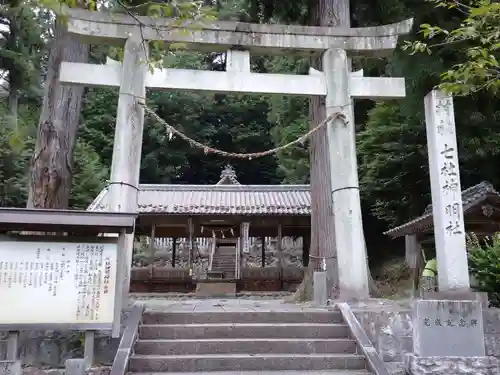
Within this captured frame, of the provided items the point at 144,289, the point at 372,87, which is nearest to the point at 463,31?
the point at 372,87

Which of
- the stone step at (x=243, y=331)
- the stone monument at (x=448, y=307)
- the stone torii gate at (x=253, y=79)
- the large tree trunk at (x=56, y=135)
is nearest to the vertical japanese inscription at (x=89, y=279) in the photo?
the stone step at (x=243, y=331)

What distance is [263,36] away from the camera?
8.41 m

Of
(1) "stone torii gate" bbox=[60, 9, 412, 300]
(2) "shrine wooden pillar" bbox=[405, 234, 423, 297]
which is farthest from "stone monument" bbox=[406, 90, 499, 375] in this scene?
(2) "shrine wooden pillar" bbox=[405, 234, 423, 297]

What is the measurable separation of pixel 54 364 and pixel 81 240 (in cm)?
174

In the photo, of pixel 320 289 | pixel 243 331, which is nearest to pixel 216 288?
pixel 320 289

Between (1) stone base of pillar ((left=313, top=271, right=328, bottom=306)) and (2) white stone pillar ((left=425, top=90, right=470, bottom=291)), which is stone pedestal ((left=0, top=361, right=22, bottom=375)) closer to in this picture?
(1) stone base of pillar ((left=313, top=271, right=328, bottom=306))

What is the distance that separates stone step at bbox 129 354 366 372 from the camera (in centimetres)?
596

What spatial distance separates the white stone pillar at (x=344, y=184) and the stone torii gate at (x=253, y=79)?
2 cm

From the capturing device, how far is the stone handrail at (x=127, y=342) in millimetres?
5566

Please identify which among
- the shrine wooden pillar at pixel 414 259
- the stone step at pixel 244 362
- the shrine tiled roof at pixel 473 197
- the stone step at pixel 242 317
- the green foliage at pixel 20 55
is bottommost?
the stone step at pixel 244 362

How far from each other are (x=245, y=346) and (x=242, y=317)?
65 cm

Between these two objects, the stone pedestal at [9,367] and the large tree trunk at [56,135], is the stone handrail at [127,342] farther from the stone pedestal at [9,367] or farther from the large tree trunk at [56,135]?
the large tree trunk at [56,135]

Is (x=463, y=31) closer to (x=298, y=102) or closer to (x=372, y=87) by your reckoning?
(x=372, y=87)

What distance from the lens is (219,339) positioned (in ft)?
21.4
